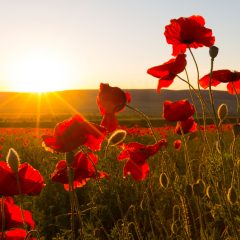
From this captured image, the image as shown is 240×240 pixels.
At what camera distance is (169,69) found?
1899 millimetres

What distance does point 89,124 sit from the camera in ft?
4.72

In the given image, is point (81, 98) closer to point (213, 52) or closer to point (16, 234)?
point (213, 52)

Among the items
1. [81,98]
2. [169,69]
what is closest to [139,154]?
[169,69]

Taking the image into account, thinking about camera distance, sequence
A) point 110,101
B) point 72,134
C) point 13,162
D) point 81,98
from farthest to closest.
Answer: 1. point 81,98
2. point 110,101
3. point 72,134
4. point 13,162

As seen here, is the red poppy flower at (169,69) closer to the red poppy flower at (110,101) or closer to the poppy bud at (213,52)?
the poppy bud at (213,52)

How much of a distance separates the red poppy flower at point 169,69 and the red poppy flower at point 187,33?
0.27 meters

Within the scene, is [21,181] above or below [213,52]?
below

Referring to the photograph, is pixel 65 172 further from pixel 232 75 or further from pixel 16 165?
pixel 232 75

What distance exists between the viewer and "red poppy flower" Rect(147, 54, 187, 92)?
1855mm

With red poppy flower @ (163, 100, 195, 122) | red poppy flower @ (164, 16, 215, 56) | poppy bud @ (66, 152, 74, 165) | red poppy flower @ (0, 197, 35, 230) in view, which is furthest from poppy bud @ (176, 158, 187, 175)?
poppy bud @ (66, 152, 74, 165)

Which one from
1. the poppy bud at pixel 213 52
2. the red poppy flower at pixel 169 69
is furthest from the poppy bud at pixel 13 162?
the poppy bud at pixel 213 52

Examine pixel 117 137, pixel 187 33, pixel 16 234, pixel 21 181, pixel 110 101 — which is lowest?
pixel 16 234

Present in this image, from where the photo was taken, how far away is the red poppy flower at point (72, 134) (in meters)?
1.43

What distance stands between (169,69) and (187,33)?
1.17ft
